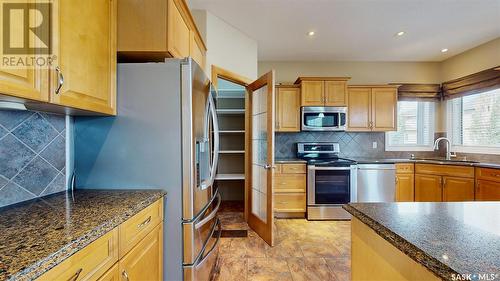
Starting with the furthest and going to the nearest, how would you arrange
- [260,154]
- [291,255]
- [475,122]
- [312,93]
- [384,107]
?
[384,107]
[312,93]
[475,122]
[260,154]
[291,255]

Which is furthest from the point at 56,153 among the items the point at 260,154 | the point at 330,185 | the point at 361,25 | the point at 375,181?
the point at 375,181

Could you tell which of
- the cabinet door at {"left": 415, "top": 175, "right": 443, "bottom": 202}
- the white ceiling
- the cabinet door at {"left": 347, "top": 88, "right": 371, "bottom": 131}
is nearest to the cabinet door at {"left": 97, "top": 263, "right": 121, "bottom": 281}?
the white ceiling

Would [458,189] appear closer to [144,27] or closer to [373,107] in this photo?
[373,107]

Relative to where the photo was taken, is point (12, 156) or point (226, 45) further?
point (226, 45)

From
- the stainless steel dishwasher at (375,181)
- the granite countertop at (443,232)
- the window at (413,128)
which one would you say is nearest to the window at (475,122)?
the window at (413,128)

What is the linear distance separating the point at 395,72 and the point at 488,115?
1.46 metres

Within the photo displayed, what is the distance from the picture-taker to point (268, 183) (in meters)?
2.62

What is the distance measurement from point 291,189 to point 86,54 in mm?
2992

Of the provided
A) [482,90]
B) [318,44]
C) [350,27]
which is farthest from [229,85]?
[482,90]

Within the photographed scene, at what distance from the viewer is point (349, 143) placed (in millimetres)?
4152

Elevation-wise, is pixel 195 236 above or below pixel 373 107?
below

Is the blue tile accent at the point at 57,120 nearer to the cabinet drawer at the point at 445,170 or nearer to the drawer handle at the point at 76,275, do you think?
the drawer handle at the point at 76,275

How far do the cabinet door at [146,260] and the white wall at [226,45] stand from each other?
1924 millimetres

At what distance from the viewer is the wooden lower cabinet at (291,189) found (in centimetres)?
350
